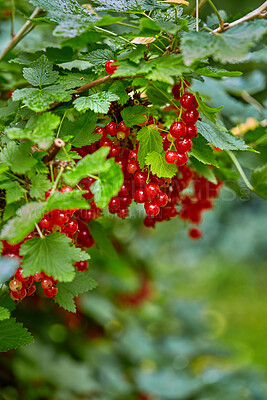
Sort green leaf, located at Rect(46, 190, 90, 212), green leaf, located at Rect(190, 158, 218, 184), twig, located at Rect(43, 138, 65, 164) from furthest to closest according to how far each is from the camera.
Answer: green leaf, located at Rect(190, 158, 218, 184) < twig, located at Rect(43, 138, 65, 164) < green leaf, located at Rect(46, 190, 90, 212)

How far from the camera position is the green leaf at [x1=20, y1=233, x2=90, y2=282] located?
51 centimetres

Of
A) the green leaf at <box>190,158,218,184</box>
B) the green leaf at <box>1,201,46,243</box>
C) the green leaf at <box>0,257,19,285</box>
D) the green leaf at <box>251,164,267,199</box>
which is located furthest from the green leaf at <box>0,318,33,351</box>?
the green leaf at <box>251,164,267,199</box>

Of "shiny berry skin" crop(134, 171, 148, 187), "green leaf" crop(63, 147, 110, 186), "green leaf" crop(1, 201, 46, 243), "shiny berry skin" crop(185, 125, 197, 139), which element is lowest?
"shiny berry skin" crop(134, 171, 148, 187)

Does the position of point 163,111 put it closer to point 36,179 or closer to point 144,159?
point 144,159

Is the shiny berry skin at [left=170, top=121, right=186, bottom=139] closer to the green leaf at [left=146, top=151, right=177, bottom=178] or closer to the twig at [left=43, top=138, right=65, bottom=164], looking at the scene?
the green leaf at [left=146, top=151, right=177, bottom=178]

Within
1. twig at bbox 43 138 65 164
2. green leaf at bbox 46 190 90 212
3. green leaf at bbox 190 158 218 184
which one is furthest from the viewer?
green leaf at bbox 190 158 218 184

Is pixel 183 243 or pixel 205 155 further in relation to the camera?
pixel 183 243

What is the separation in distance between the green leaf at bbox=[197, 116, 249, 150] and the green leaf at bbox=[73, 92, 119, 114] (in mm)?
151

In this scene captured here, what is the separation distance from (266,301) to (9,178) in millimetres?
4188

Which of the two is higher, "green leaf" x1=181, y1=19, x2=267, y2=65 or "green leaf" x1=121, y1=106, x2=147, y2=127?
"green leaf" x1=181, y1=19, x2=267, y2=65

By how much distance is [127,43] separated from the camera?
62cm

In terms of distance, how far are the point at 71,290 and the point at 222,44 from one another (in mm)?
409

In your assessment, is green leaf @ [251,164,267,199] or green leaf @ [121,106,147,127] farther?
green leaf @ [251,164,267,199]

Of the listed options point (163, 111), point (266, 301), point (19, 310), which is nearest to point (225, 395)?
point (19, 310)
